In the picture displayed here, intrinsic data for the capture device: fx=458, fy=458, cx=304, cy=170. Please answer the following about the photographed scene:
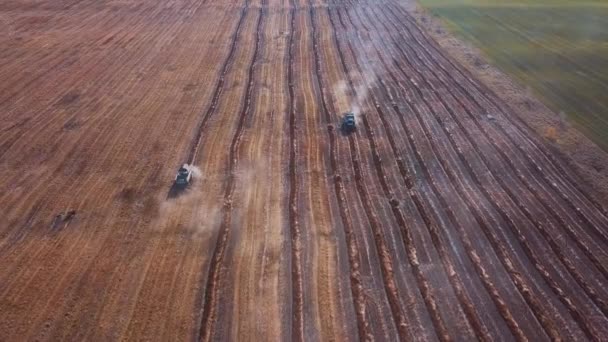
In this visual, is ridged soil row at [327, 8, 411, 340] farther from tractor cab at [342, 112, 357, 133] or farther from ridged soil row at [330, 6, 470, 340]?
ridged soil row at [330, 6, 470, 340]

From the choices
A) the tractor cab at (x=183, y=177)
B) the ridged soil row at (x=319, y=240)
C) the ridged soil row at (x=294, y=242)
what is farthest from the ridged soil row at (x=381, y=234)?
the tractor cab at (x=183, y=177)

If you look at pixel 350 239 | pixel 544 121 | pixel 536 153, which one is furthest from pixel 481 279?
pixel 544 121

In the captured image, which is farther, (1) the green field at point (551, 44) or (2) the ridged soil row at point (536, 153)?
(1) the green field at point (551, 44)

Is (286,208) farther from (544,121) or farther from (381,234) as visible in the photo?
Answer: (544,121)

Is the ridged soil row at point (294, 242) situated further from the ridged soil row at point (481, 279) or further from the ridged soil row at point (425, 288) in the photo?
the ridged soil row at point (481, 279)

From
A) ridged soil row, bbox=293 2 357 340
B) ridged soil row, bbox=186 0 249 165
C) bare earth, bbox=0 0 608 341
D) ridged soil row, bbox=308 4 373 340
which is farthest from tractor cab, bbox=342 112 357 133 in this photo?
ridged soil row, bbox=186 0 249 165

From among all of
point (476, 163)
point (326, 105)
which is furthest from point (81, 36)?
point (476, 163)
